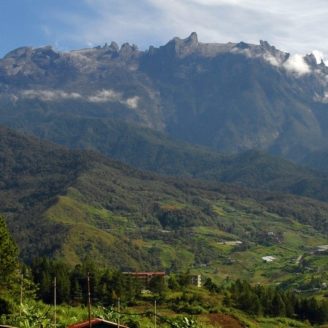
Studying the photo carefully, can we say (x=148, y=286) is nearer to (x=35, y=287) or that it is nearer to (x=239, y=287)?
(x=239, y=287)

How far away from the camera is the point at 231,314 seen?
102m

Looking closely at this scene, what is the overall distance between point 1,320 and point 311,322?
74.3m

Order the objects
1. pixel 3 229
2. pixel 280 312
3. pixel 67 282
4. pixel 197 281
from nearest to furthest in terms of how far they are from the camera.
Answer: pixel 3 229
pixel 67 282
pixel 280 312
pixel 197 281

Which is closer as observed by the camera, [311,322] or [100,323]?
[100,323]

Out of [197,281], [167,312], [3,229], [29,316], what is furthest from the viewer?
[197,281]

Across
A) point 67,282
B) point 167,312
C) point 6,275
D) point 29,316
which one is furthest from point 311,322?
point 29,316

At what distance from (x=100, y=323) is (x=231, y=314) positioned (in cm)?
5525

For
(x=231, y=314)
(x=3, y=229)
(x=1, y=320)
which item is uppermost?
(x=3, y=229)

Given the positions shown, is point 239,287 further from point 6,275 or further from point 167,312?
point 6,275

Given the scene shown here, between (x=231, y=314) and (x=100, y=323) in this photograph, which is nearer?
(x=100, y=323)

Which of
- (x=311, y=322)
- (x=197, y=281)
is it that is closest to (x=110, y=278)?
(x=311, y=322)

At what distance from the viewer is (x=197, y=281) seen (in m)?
193

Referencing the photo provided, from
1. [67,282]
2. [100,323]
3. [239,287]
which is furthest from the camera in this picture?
[239,287]

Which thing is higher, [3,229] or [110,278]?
[3,229]
